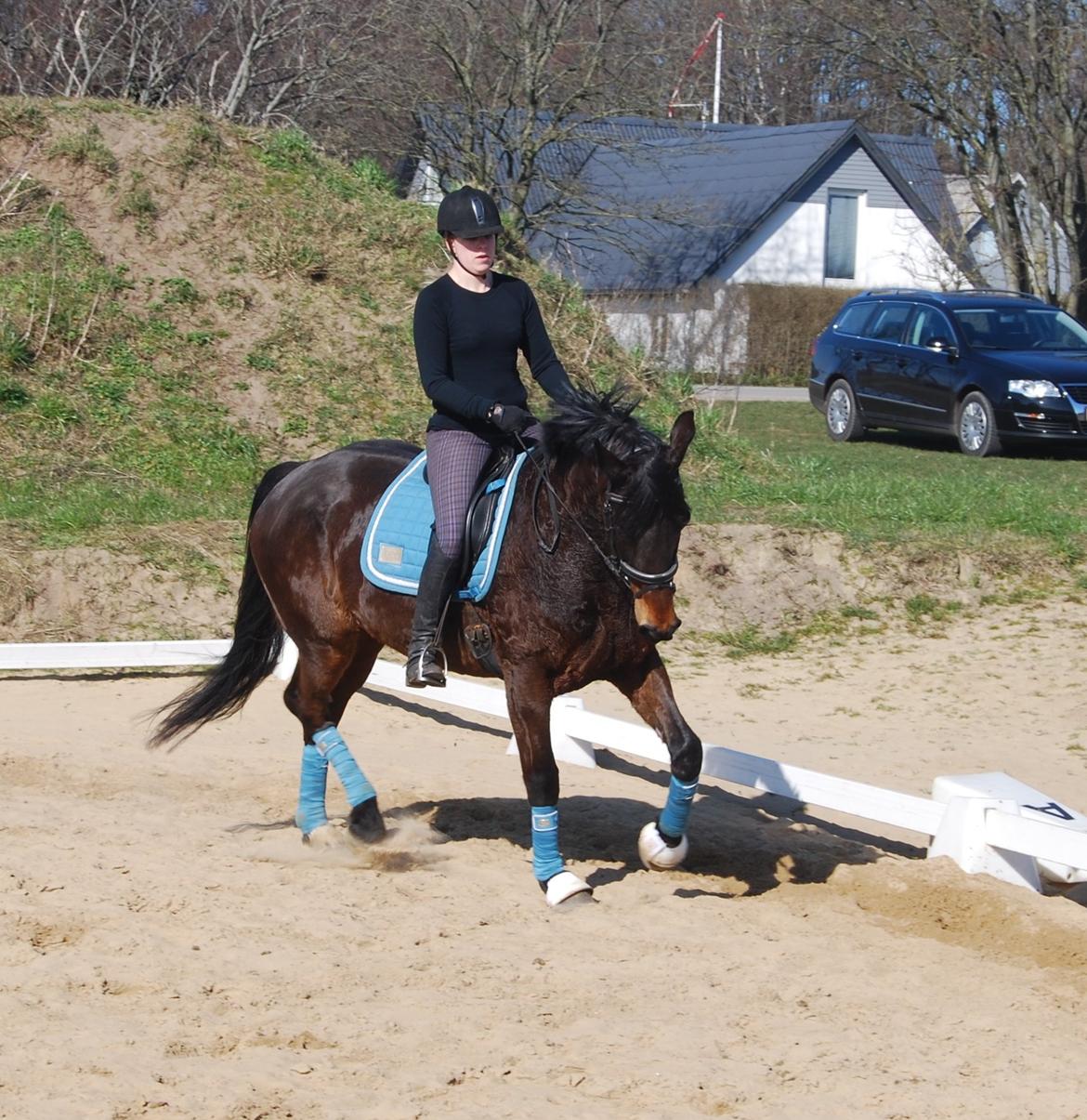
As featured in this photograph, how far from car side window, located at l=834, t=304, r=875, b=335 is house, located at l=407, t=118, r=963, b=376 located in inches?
355

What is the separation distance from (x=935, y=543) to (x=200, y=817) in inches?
276

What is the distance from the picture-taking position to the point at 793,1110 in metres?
4.06

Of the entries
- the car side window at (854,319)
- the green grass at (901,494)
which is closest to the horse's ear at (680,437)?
the green grass at (901,494)

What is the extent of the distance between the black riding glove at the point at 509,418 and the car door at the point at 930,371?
14647mm

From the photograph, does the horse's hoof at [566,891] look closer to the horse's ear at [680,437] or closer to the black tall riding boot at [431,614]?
the black tall riding boot at [431,614]

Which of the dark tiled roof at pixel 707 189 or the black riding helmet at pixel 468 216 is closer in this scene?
the black riding helmet at pixel 468 216

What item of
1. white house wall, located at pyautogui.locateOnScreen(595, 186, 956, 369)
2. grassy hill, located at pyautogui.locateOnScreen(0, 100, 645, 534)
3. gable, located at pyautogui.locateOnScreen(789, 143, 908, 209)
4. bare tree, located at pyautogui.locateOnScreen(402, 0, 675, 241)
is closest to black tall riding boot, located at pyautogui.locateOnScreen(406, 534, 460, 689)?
grassy hill, located at pyautogui.locateOnScreen(0, 100, 645, 534)

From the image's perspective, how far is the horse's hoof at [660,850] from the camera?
620 centimetres

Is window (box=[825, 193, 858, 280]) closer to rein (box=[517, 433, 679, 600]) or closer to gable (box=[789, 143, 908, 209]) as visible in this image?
gable (box=[789, 143, 908, 209])

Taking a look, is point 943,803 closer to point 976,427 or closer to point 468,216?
point 468,216

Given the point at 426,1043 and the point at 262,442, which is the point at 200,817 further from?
the point at 262,442

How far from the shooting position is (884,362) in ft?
68.8

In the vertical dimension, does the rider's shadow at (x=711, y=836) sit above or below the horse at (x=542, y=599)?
below

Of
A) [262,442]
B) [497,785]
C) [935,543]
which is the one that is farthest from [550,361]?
[262,442]
